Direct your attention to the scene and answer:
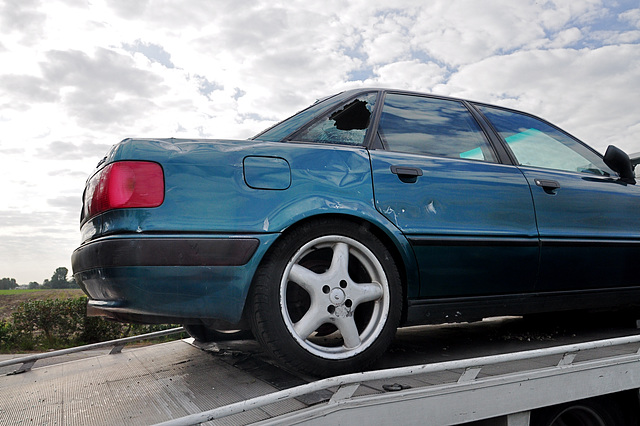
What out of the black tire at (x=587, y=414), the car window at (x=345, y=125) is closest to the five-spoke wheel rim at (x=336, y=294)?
the car window at (x=345, y=125)

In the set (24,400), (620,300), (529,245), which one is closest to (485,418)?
(529,245)

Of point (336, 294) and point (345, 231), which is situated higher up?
point (345, 231)

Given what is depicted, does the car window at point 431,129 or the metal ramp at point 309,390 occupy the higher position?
the car window at point 431,129

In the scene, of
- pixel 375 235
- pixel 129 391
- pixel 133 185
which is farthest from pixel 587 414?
pixel 133 185

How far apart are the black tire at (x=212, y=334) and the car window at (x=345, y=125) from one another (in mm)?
1140

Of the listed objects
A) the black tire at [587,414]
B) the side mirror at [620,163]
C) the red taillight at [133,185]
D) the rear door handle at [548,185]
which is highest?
the red taillight at [133,185]

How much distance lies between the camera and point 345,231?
6.71ft

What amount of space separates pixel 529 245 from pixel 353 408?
1418 mm

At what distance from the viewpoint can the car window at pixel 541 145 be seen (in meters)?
2.83

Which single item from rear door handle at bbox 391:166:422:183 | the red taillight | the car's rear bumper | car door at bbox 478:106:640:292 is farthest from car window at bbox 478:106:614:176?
the red taillight

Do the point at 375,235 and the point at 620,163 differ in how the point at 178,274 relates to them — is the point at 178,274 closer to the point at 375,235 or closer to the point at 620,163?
the point at 375,235

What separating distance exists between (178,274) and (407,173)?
110cm

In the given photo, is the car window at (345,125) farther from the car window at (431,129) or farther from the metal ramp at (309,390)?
the metal ramp at (309,390)

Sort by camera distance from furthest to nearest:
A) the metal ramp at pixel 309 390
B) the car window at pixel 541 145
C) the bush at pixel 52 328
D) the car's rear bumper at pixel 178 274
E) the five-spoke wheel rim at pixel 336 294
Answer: the bush at pixel 52 328
the car window at pixel 541 145
the five-spoke wheel rim at pixel 336 294
the car's rear bumper at pixel 178 274
the metal ramp at pixel 309 390
